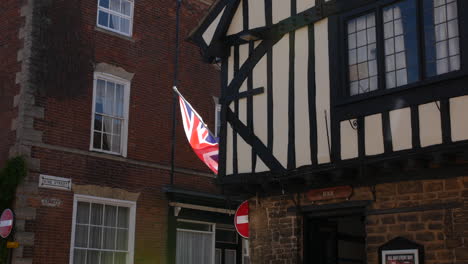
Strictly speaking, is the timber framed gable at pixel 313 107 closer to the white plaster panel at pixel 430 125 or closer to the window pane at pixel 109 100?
the white plaster panel at pixel 430 125

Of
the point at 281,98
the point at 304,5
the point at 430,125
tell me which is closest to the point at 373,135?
the point at 430,125

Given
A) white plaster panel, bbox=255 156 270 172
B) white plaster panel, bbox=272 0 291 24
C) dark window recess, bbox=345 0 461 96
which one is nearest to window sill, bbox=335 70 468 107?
dark window recess, bbox=345 0 461 96

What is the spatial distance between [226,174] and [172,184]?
5.71m

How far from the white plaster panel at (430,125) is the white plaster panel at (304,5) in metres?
2.96

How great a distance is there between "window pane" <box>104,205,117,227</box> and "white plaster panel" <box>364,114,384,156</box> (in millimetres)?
8068

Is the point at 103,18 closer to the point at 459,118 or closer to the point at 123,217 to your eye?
the point at 123,217

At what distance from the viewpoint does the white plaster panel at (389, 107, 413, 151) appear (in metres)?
9.65

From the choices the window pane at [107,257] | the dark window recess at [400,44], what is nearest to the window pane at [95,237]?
the window pane at [107,257]

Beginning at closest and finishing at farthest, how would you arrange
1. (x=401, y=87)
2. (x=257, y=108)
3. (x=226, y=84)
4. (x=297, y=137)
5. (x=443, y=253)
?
(x=443, y=253) < (x=401, y=87) < (x=297, y=137) < (x=257, y=108) < (x=226, y=84)

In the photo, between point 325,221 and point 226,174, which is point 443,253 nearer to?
point 325,221

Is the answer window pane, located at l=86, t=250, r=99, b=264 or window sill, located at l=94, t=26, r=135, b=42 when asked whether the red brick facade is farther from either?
window pane, located at l=86, t=250, r=99, b=264

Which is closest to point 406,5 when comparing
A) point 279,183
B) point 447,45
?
point 447,45

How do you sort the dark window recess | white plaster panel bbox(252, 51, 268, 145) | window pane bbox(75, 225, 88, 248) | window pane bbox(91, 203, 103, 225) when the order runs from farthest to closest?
window pane bbox(91, 203, 103, 225) < window pane bbox(75, 225, 88, 248) < white plaster panel bbox(252, 51, 268, 145) < the dark window recess

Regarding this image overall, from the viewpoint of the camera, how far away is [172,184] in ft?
58.2
